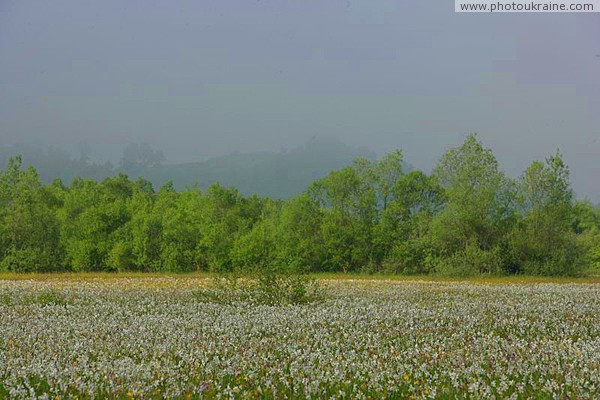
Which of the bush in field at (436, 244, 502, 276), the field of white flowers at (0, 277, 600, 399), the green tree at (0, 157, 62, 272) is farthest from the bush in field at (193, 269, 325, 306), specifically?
the green tree at (0, 157, 62, 272)

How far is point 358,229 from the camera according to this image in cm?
6712

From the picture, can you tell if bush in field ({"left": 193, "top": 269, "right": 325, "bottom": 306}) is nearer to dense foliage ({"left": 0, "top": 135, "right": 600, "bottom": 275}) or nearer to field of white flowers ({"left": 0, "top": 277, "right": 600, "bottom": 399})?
field of white flowers ({"left": 0, "top": 277, "right": 600, "bottom": 399})

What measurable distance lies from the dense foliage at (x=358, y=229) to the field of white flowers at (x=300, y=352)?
39.2 m

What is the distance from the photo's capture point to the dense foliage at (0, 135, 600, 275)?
57.7 metres

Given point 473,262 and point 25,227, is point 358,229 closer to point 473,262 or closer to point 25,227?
point 473,262

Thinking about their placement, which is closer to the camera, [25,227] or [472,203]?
[472,203]

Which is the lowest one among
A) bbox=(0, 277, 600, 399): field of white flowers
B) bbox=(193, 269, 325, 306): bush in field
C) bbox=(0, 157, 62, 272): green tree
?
bbox=(0, 277, 600, 399): field of white flowers

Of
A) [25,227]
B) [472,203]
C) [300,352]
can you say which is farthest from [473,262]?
[300,352]

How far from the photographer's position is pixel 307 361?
424 inches

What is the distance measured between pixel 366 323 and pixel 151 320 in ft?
17.1

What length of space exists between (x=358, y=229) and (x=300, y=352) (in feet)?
184

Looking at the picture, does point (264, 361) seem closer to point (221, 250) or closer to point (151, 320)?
point (151, 320)

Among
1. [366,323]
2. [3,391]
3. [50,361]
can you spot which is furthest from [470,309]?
[3,391]

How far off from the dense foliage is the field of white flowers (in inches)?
1544
